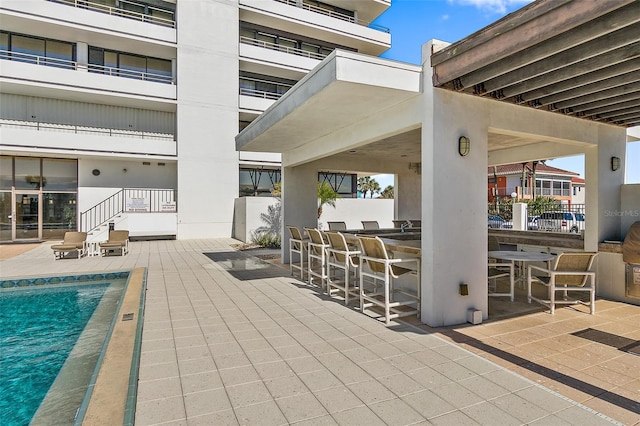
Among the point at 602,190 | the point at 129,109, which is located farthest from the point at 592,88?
the point at 129,109

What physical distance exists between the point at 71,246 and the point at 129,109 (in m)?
9.74

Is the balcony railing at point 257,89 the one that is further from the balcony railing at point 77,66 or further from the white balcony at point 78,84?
the white balcony at point 78,84

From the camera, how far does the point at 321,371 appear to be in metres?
3.48

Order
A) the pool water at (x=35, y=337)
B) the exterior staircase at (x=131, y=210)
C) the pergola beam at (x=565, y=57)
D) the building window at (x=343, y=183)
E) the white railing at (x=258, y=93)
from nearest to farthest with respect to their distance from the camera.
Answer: the pergola beam at (x=565, y=57) < the pool water at (x=35, y=337) < the exterior staircase at (x=131, y=210) < the white railing at (x=258, y=93) < the building window at (x=343, y=183)

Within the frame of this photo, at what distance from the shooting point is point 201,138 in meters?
18.5

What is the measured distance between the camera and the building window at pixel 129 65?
17.9 m

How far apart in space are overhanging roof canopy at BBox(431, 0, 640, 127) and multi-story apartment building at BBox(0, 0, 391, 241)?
1591 centimetres

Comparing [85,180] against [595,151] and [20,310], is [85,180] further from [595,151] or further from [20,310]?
[595,151]

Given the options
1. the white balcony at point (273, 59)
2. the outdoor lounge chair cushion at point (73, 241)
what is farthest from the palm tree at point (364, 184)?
the outdoor lounge chair cushion at point (73, 241)

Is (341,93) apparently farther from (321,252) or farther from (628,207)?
(628,207)

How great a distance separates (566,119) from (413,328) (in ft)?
15.0

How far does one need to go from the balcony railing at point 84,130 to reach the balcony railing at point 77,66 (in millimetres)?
2842

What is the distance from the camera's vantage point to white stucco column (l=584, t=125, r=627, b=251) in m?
6.49

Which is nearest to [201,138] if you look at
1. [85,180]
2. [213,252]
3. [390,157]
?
[85,180]
